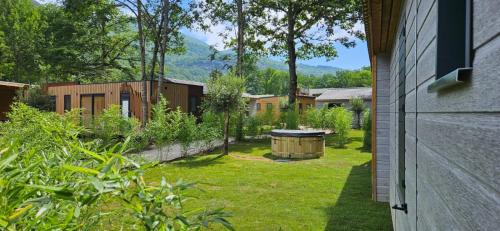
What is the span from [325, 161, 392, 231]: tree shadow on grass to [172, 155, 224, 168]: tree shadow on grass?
4.91 m

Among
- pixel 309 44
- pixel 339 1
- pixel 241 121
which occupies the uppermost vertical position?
pixel 339 1

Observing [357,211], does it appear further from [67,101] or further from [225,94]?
[67,101]

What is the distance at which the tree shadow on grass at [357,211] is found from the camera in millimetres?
5531

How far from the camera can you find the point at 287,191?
26.3ft

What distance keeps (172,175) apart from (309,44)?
1617cm

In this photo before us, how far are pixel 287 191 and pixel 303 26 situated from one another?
16642 mm

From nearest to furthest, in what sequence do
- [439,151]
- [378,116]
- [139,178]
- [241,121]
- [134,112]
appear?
[139,178], [439,151], [378,116], [241,121], [134,112]

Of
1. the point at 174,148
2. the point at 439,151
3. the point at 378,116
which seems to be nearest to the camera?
the point at 439,151

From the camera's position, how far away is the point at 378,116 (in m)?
6.82

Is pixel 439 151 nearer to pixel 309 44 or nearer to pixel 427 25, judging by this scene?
pixel 427 25

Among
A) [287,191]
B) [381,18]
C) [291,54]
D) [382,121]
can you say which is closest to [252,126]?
[291,54]

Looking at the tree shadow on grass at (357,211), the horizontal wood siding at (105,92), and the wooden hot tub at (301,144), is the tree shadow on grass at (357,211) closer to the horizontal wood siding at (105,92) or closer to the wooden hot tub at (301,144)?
the wooden hot tub at (301,144)

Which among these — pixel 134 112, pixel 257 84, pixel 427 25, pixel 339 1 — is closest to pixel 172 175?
pixel 427 25

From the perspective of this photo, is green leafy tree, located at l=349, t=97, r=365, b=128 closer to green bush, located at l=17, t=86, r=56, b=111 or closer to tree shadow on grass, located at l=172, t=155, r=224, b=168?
tree shadow on grass, located at l=172, t=155, r=224, b=168
